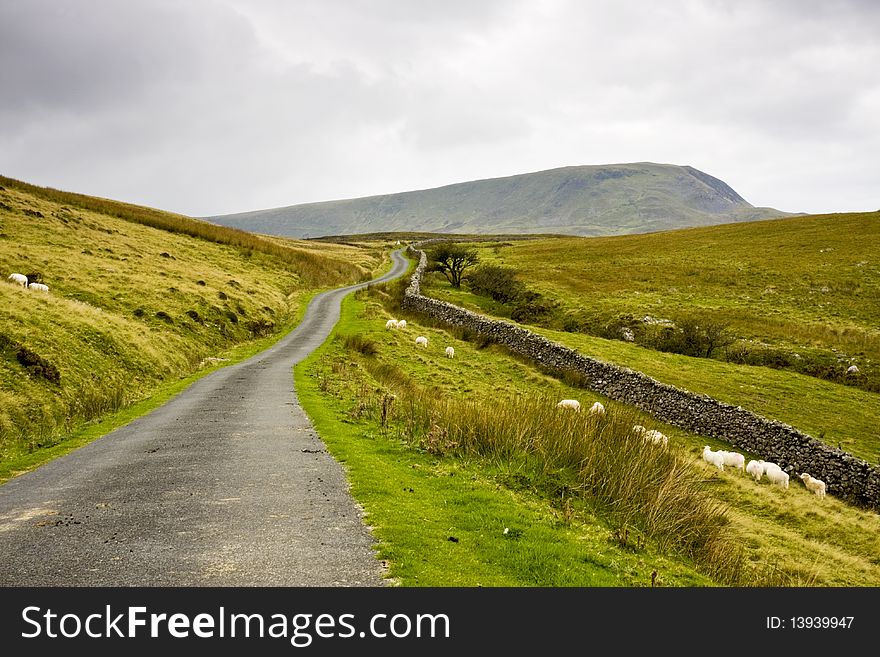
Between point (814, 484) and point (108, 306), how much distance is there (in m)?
32.7

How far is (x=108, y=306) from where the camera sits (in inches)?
1123

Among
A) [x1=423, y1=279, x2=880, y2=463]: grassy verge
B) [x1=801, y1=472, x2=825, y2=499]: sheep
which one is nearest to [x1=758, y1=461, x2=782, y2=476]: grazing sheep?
[x1=801, y1=472, x2=825, y2=499]: sheep

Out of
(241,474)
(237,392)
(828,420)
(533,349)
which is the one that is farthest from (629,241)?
(241,474)

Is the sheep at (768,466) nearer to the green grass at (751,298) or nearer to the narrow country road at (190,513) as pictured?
the green grass at (751,298)

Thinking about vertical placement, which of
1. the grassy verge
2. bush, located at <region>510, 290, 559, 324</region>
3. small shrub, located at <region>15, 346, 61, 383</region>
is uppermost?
bush, located at <region>510, 290, 559, 324</region>

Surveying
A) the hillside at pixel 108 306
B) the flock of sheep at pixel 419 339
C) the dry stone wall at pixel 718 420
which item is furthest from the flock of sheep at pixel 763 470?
the hillside at pixel 108 306

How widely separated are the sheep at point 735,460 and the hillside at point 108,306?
20.8 m

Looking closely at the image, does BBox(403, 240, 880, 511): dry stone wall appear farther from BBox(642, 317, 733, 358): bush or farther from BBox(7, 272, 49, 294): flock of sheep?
BBox(7, 272, 49, 294): flock of sheep

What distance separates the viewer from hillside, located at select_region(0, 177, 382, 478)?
16938mm

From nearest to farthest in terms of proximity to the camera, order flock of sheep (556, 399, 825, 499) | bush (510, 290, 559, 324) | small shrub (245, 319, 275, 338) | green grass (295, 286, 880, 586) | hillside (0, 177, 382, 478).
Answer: green grass (295, 286, 880, 586) → hillside (0, 177, 382, 478) → flock of sheep (556, 399, 825, 499) → small shrub (245, 319, 275, 338) → bush (510, 290, 559, 324)

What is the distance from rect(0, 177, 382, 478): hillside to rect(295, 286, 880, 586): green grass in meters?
7.17

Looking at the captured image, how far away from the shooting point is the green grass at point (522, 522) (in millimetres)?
6578

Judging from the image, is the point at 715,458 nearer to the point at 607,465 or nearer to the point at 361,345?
the point at 607,465

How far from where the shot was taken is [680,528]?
346 inches
